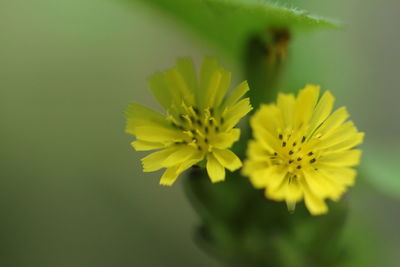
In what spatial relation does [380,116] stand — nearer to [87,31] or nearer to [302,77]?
[302,77]

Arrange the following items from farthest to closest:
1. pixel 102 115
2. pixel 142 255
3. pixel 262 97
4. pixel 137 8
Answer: pixel 102 115 < pixel 142 255 < pixel 137 8 < pixel 262 97

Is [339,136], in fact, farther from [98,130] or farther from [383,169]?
[98,130]

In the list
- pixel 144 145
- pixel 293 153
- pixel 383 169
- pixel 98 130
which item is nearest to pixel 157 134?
pixel 144 145

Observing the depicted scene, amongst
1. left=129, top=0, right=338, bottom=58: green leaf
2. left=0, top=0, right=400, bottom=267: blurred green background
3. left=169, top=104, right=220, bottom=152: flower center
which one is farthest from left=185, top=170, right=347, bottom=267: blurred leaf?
left=0, top=0, right=400, bottom=267: blurred green background

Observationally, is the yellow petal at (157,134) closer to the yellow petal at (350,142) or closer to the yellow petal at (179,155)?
the yellow petal at (179,155)

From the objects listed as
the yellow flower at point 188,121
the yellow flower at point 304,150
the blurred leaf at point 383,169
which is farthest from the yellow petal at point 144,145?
the blurred leaf at point 383,169

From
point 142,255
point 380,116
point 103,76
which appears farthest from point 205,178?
point 380,116
